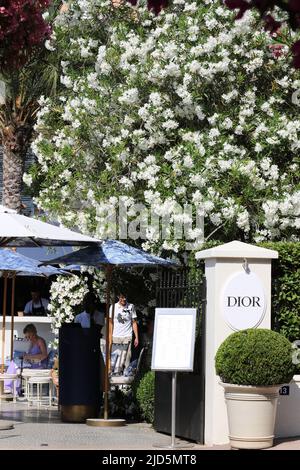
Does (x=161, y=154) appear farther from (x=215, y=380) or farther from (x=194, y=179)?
(x=215, y=380)

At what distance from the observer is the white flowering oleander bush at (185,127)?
569 inches

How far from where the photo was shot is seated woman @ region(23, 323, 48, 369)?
59.0 ft

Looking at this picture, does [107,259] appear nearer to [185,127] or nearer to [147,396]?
[147,396]

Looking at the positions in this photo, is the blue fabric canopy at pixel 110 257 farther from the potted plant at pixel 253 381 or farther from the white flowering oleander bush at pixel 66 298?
the white flowering oleander bush at pixel 66 298

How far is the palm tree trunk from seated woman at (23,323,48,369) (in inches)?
170

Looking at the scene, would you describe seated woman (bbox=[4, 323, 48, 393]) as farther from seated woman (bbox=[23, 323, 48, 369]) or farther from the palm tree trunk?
the palm tree trunk

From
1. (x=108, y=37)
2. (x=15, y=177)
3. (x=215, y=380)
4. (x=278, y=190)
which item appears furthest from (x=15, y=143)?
(x=215, y=380)

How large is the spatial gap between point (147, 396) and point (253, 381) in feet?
11.7

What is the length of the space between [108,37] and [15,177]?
580 cm

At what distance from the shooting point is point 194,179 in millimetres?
14250

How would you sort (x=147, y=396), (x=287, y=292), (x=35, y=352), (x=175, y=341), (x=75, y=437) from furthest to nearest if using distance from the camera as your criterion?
(x=35, y=352)
(x=147, y=396)
(x=75, y=437)
(x=287, y=292)
(x=175, y=341)

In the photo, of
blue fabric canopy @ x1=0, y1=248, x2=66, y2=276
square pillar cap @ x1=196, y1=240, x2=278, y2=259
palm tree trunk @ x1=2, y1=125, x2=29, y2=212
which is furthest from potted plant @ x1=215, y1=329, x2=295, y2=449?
palm tree trunk @ x1=2, y1=125, x2=29, y2=212

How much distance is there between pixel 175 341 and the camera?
11180mm

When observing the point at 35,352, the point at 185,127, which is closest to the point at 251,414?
the point at 185,127
